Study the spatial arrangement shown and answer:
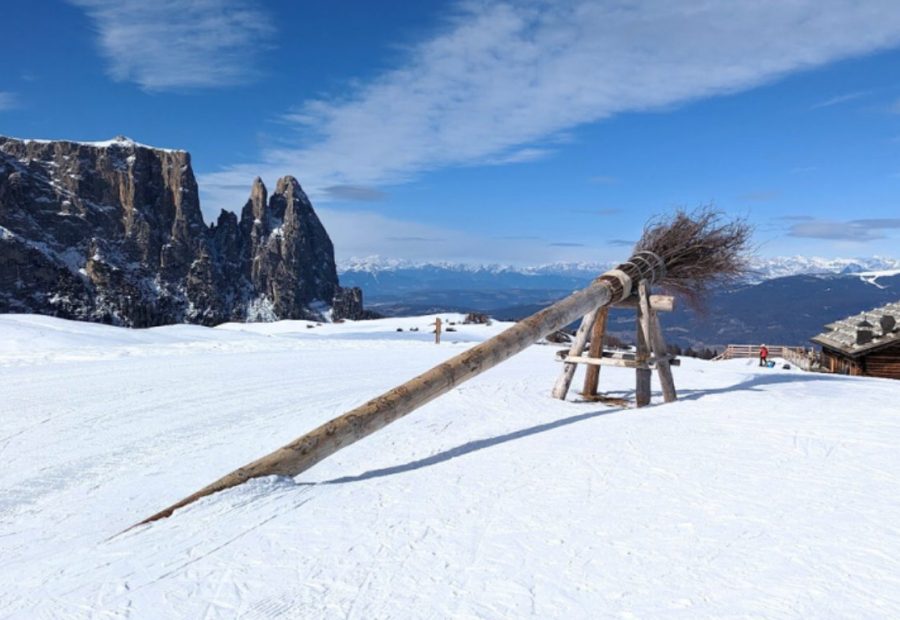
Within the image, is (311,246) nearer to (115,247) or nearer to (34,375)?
(115,247)

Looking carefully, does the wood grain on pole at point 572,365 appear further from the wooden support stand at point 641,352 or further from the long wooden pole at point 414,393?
the long wooden pole at point 414,393

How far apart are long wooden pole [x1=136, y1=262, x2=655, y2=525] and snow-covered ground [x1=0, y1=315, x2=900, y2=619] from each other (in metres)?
0.25

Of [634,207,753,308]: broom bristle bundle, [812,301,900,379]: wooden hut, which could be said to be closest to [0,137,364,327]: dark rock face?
[812,301,900,379]: wooden hut

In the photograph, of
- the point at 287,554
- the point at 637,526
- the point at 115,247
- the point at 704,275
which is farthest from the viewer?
the point at 115,247

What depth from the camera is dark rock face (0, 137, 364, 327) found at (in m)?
133

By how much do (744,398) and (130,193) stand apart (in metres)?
185

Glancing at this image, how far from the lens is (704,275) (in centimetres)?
1072

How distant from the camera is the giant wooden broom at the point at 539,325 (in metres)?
5.53

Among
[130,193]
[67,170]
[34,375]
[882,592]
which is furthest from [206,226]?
[882,592]

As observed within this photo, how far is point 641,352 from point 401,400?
4763 mm

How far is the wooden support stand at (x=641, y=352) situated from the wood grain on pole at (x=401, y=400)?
580 millimetres

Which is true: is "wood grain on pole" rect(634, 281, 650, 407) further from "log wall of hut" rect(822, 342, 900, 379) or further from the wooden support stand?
"log wall of hut" rect(822, 342, 900, 379)

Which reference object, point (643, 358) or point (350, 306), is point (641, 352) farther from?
point (350, 306)

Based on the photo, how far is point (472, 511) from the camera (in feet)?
15.1
